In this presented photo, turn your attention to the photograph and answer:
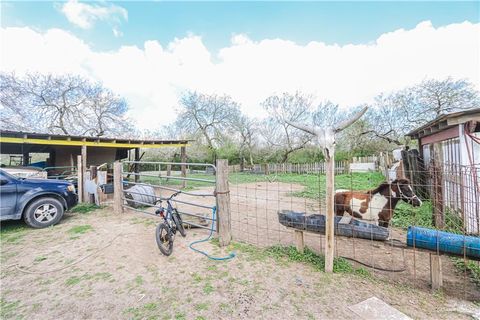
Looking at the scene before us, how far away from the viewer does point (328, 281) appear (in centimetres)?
224

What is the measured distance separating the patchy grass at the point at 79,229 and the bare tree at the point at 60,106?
1554 centimetres

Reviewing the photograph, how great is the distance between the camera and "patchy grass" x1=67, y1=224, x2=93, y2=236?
4.00m

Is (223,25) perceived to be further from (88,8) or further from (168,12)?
(88,8)

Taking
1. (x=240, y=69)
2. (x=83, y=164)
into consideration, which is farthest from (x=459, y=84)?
(x=83, y=164)

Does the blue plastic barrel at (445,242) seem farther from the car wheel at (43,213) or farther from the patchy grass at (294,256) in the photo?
the car wheel at (43,213)

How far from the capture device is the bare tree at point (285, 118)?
20484 mm

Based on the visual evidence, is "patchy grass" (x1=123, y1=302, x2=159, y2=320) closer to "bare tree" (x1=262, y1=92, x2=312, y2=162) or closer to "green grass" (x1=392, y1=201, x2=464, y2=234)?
"green grass" (x1=392, y1=201, x2=464, y2=234)

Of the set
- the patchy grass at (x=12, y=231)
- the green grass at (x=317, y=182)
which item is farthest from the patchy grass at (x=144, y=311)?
the green grass at (x=317, y=182)

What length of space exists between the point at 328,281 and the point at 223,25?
10010 millimetres

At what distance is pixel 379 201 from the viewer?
324 centimetres

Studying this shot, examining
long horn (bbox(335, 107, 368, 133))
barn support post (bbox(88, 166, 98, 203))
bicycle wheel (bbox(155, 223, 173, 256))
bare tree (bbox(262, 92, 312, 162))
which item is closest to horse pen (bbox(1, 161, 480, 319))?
bicycle wheel (bbox(155, 223, 173, 256))

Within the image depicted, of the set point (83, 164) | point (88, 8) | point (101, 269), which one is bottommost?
point (101, 269)

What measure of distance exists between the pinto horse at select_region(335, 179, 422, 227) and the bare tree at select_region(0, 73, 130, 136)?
19.5 meters

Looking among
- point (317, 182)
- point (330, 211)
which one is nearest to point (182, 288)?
point (330, 211)
